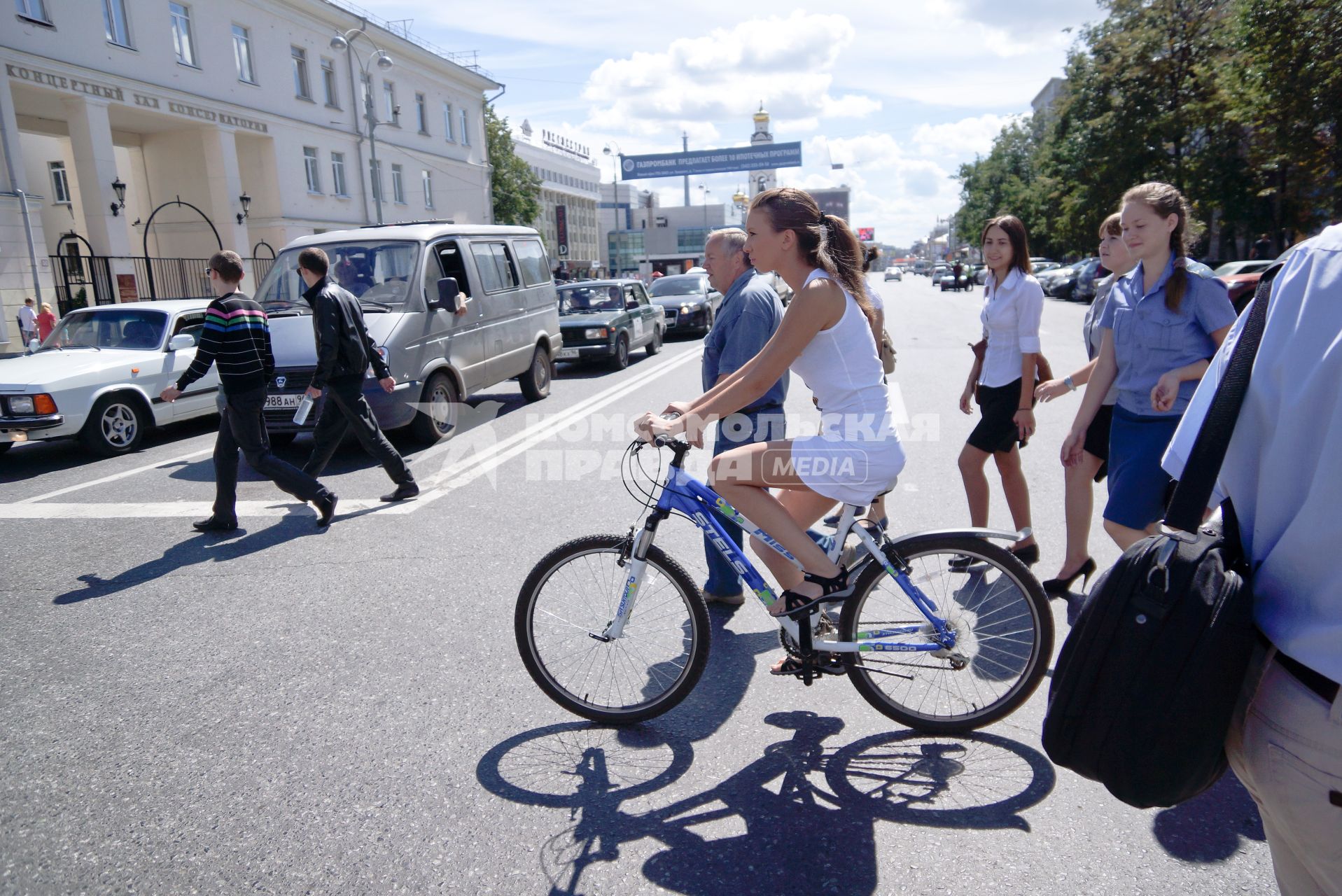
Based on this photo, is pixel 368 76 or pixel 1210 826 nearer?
pixel 1210 826

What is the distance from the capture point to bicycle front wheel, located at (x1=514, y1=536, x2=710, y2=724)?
3.19 metres

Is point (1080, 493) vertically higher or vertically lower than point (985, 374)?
lower

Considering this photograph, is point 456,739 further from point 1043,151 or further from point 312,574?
point 1043,151

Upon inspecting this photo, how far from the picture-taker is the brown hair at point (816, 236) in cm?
303

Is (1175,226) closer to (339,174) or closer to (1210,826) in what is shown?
(1210,826)

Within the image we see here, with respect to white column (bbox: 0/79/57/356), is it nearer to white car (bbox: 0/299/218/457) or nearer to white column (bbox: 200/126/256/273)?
white column (bbox: 200/126/256/273)

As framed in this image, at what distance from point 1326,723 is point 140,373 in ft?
33.7

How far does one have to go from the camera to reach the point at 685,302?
69.9 ft

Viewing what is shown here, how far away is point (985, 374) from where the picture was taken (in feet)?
15.5

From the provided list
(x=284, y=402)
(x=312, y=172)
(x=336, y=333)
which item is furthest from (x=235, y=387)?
(x=312, y=172)

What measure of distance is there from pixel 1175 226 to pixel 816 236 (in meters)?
1.53

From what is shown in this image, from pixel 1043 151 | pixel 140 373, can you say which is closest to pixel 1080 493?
pixel 140 373

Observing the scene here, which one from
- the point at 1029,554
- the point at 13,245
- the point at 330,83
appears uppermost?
the point at 330,83

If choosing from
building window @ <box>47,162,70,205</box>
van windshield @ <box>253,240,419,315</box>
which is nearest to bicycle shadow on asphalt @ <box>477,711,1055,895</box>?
van windshield @ <box>253,240,419,315</box>
